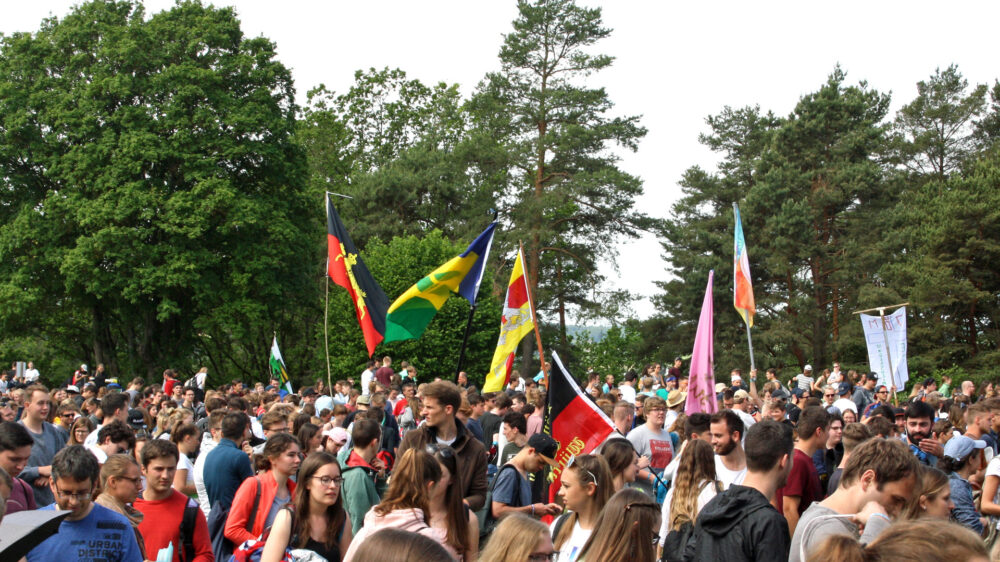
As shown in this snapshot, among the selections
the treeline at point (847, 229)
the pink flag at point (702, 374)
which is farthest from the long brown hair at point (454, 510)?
the treeline at point (847, 229)

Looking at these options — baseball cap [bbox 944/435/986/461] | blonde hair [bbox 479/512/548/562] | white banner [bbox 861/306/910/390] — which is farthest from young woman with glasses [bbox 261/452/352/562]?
white banner [bbox 861/306/910/390]

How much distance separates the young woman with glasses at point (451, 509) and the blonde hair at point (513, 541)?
A: 1401 millimetres

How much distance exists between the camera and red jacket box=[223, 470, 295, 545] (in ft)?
19.1

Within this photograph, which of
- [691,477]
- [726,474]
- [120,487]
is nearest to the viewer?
[120,487]

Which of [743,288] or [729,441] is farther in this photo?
[743,288]

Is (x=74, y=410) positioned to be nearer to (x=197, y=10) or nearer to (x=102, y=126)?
(x=102, y=126)

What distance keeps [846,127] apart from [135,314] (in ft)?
101

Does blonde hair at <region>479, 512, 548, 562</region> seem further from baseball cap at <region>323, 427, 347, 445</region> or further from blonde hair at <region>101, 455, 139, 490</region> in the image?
baseball cap at <region>323, 427, 347, 445</region>

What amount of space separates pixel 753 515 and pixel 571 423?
327 cm

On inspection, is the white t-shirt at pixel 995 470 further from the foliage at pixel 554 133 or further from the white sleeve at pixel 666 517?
the foliage at pixel 554 133

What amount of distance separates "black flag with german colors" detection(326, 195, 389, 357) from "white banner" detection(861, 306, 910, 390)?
10.5 metres

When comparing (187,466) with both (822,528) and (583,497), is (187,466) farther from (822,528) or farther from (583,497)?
(822,528)

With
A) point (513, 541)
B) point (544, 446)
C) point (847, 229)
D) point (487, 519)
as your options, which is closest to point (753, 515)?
point (513, 541)

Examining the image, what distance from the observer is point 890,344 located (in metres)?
19.7
